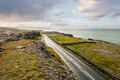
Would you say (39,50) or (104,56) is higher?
(39,50)

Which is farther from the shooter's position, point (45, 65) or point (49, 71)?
point (45, 65)

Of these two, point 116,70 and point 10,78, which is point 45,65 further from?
point 116,70

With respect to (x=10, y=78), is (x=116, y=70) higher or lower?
lower

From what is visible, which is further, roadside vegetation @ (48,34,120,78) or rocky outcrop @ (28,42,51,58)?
roadside vegetation @ (48,34,120,78)

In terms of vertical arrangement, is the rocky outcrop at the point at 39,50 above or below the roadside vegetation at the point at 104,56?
above

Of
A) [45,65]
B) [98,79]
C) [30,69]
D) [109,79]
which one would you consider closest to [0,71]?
[30,69]

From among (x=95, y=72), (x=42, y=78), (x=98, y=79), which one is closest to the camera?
(x=42, y=78)

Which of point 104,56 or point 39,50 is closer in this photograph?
point 39,50

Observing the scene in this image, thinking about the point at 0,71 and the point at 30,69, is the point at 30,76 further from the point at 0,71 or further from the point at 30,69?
the point at 0,71

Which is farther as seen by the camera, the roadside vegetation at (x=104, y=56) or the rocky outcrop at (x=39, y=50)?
the roadside vegetation at (x=104, y=56)

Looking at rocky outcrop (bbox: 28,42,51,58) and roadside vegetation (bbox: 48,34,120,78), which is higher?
rocky outcrop (bbox: 28,42,51,58)

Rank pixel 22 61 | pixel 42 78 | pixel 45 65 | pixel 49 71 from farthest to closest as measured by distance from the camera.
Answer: pixel 22 61
pixel 45 65
pixel 49 71
pixel 42 78
